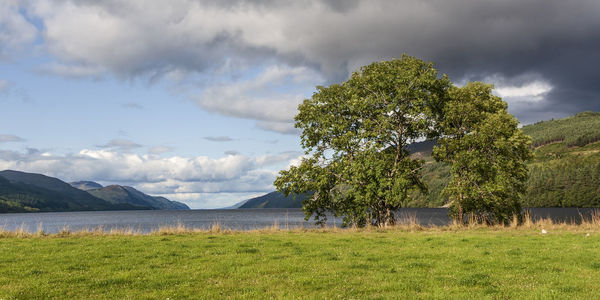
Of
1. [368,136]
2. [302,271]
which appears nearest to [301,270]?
[302,271]

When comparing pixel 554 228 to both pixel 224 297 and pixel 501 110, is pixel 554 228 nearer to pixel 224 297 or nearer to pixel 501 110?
pixel 501 110

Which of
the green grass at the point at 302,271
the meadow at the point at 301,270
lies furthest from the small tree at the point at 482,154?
the green grass at the point at 302,271

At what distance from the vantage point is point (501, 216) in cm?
3559

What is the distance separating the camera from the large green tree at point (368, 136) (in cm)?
3447

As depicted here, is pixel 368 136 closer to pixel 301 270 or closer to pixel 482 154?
pixel 482 154

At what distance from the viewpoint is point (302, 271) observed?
14.2 meters

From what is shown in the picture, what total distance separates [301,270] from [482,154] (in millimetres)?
25497

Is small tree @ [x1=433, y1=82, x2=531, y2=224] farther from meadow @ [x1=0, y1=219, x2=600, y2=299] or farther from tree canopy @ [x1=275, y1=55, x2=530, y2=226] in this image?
meadow @ [x1=0, y1=219, x2=600, y2=299]

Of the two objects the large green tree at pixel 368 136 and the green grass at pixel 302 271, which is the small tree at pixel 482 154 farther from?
the green grass at pixel 302 271

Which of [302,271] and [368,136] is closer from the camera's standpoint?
[302,271]

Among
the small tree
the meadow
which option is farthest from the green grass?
the small tree

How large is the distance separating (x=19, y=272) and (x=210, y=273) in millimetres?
6907

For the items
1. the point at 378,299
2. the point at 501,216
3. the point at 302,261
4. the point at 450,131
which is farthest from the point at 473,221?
the point at 378,299

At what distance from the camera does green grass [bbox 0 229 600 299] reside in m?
11.2
